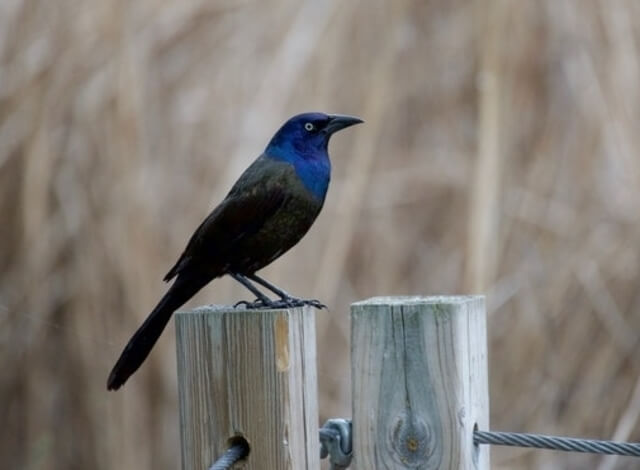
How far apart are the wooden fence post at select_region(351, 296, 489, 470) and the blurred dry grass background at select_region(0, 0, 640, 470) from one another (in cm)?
207

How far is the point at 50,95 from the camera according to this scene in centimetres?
389

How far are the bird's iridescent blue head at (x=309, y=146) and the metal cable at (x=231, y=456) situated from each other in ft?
3.79

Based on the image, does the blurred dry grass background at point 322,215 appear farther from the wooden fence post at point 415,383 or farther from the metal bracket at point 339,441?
the wooden fence post at point 415,383

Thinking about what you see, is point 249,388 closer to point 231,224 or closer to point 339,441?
point 339,441

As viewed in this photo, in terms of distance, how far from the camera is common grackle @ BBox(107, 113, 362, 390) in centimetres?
264

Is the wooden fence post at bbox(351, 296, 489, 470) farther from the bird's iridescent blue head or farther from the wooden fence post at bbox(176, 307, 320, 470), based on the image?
the bird's iridescent blue head

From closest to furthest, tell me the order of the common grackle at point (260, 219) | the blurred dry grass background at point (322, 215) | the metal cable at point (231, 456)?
the metal cable at point (231, 456) → the common grackle at point (260, 219) → the blurred dry grass background at point (322, 215)

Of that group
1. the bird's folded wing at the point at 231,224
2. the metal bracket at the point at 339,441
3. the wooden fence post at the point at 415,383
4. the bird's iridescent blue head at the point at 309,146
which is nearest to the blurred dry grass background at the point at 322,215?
the bird's iridescent blue head at the point at 309,146

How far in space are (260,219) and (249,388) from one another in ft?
3.47

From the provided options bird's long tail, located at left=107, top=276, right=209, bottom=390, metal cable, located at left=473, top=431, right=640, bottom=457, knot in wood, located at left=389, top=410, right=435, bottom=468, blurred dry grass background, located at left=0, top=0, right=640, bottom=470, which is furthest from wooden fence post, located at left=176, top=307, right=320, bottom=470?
blurred dry grass background, located at left=0, top=0, right=640, bottom=470

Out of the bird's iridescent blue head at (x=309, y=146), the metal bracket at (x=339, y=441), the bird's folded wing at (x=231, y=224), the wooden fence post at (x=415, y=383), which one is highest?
the bird's iridescent blue head at (x=309, y=146)

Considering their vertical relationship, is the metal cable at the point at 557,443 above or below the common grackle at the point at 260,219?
below

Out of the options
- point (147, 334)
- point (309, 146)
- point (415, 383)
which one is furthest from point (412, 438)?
point (309, 146)

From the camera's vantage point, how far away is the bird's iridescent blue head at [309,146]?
279 cm
